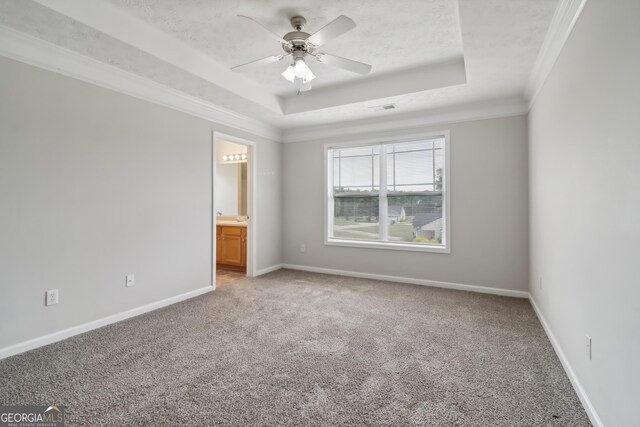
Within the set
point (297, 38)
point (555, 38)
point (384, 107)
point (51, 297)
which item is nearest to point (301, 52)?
point (297, 38)

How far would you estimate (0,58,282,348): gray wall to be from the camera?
2.39 meters

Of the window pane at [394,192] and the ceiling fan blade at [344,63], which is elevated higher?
the ceiling fan blade at [344,63]

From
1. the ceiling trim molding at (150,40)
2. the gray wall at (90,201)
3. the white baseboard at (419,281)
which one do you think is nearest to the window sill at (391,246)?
the white baseboard at (419,281)

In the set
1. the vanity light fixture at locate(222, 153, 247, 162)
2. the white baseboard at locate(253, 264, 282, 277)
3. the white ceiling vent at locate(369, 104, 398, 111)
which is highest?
the white ceiling vent at locate(369, 104, 398, 111)

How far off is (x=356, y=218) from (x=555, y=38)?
3376 millimetres

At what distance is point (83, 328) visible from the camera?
2.79 m

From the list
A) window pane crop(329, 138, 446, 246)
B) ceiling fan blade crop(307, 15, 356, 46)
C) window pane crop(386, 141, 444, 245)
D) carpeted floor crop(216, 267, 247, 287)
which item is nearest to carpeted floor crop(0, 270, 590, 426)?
carpeted floor crop(216, 267, 247, 287)

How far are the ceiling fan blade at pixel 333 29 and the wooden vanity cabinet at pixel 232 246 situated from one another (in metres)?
3.56

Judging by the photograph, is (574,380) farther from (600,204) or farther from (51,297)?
(51,297)

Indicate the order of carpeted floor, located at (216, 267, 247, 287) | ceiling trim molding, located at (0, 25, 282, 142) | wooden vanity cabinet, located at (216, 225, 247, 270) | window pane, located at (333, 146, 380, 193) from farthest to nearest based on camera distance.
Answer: wooden vanity cabinet, located at (216, 225, 247, 270)
window pane, located at (333, 146, 380, 193)
carpeted floor, located at (216, 267, 247, 287)
ceiling trim molding, located at (0, 25, 282, 142)

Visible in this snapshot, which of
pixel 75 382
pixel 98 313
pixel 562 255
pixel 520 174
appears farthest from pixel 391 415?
pixel 520 174

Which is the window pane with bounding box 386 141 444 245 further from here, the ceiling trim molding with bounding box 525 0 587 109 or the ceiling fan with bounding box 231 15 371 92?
the ceiling fan with bounding box 231 15 371 92

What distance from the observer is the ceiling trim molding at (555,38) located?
197 centimetres

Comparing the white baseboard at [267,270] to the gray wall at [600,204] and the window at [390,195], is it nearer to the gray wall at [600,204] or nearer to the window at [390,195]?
the window at [390,195]
